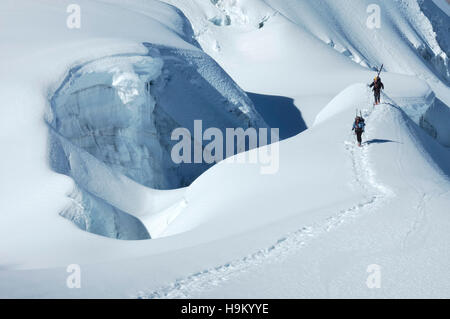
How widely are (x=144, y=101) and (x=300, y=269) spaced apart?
11.1 m

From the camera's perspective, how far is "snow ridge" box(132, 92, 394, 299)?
6984 mm

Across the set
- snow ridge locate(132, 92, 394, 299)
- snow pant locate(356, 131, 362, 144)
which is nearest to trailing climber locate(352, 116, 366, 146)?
snow pant locate(356, 131, 362, 144)

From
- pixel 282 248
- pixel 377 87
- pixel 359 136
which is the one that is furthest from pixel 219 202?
pixel 377 87

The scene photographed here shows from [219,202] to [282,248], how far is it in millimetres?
4442

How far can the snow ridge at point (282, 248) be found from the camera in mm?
6984

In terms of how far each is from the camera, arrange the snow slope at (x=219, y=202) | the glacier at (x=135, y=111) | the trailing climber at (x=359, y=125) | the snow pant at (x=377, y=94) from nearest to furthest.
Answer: the snow slope at (x=219, y=202)
the trailing climber at (x=359, y=125)
the snow pant at (x=377, y=94)
the glacier at (x=135, y=111)

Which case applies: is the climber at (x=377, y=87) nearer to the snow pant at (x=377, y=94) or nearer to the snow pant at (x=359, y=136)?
the snow pant at (x=377, y=94)

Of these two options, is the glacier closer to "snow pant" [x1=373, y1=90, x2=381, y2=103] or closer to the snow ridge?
"snow pant" [x1=373, y1=90, x2=381, y2=103]

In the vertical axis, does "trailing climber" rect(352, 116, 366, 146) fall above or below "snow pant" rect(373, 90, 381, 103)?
below

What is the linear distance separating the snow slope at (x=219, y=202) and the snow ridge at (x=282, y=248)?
0.09 ft

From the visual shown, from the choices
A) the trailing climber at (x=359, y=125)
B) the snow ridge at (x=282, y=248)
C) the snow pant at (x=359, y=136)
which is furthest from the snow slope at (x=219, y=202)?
the trailing climber at (x=359, y=125)

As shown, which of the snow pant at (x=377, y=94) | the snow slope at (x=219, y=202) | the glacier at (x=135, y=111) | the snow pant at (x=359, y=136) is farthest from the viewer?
the glacier at (x=135, y=111)

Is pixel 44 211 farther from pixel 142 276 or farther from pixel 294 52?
pixel 294 52

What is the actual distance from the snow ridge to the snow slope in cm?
3
